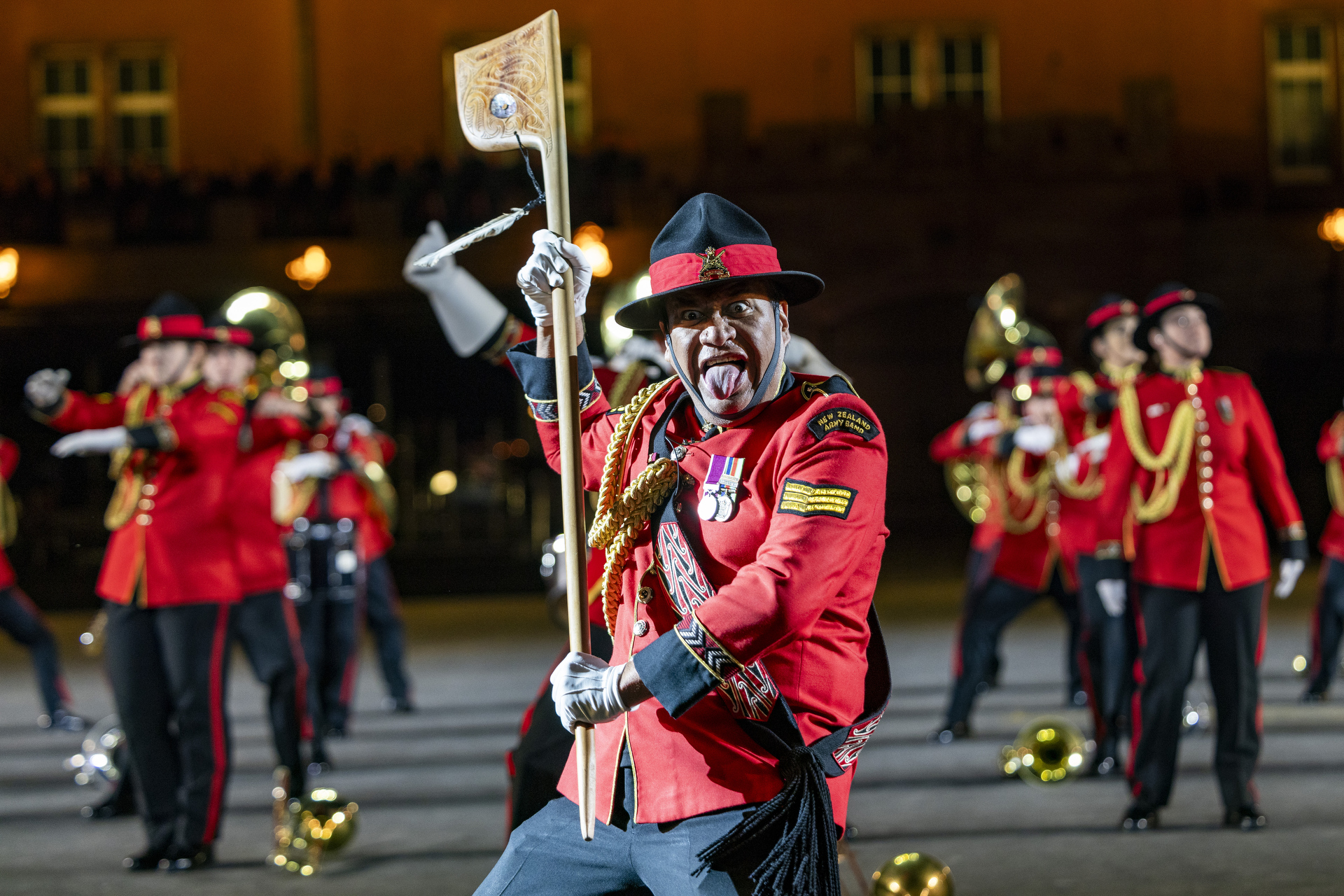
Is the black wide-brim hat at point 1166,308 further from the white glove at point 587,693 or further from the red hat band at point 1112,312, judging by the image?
the white glove at point 587,693

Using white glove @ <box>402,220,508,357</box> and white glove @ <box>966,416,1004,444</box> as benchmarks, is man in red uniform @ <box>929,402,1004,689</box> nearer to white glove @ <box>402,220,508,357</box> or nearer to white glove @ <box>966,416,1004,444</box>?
white glove @ <box>966,416,1004,444</box>

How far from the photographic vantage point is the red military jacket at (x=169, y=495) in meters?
5.96

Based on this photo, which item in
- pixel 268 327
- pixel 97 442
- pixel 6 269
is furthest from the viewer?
pixel 6 269

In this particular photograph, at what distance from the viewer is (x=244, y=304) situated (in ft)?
25.2

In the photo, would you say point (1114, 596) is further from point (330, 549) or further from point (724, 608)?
point (724, 608)

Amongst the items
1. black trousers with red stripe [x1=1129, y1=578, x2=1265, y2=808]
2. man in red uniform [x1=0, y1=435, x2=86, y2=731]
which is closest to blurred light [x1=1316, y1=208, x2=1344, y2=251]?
black trousers with red stripe [x1=1129, y1=578, x2=1265, y2=808]

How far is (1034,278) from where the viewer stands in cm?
1975

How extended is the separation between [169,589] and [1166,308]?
13.1ft

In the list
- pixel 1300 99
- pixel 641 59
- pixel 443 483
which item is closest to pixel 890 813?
pixel 443 483

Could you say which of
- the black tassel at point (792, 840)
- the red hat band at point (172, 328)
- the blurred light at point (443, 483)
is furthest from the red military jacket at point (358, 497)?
the blurred light at point (443, 483)

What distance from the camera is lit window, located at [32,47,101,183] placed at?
→ 22.5m

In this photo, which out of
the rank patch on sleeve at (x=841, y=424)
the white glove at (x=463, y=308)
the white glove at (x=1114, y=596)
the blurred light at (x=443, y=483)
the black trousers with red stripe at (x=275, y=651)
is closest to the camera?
the rank patch on sleeve at (x=841, y=424)

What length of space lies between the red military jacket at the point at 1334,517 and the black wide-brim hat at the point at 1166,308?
3.41m

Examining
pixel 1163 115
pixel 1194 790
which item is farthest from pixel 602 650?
pixel 1163 115
